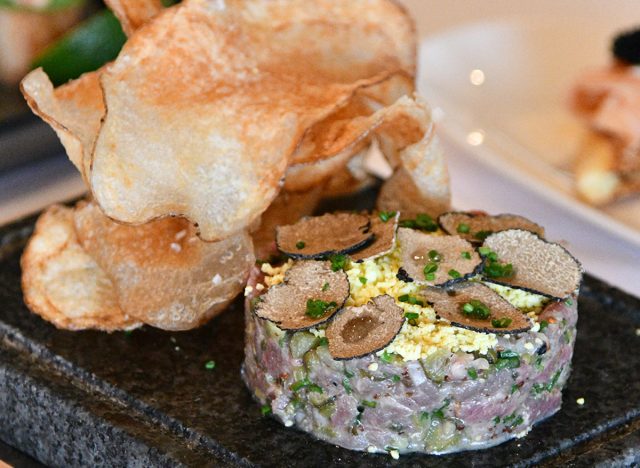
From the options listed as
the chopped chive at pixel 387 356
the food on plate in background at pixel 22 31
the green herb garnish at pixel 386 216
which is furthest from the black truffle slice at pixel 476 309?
the food on plate in background at pixel 22 31

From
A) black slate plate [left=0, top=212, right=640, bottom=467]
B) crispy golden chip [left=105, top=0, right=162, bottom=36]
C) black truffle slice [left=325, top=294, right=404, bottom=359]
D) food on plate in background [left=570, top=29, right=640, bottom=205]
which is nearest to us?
black truffle slice [left=325, top=294, right=404, bottom=359]

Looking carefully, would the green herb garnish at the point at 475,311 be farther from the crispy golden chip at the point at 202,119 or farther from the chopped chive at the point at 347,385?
the crispy golden chip at the point at 202,119

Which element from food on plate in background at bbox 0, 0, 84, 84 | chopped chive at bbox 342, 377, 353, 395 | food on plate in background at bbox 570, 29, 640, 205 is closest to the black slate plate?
chopped chive at bbox 342, 377, 353, 395

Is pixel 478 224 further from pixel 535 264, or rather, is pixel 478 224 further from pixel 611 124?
pixel 611 124

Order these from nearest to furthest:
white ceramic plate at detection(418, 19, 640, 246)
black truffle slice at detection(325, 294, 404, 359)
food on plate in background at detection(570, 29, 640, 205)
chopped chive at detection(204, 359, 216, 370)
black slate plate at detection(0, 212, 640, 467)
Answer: black truffle slice at detection(325, 294, 404, 359)
black slate plate at detection(0, 212, 640, 467)
chopped chive at detection(204, 359, 216, 370)
food on plate in background at detection(570, 29, 640, 205)
white ceramic plate at detection(418, 19, 640, 246)

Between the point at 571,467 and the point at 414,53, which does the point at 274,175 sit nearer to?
the point at 414,53

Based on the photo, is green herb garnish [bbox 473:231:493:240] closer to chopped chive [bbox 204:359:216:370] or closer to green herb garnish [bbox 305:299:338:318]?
green herb garnish [bbox 305:299:338:318]

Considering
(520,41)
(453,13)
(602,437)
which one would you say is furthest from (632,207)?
(453,13)

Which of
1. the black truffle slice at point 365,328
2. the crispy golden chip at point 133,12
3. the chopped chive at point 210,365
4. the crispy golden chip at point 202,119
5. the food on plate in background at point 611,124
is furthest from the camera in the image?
the food on plate in background at point 611,124
